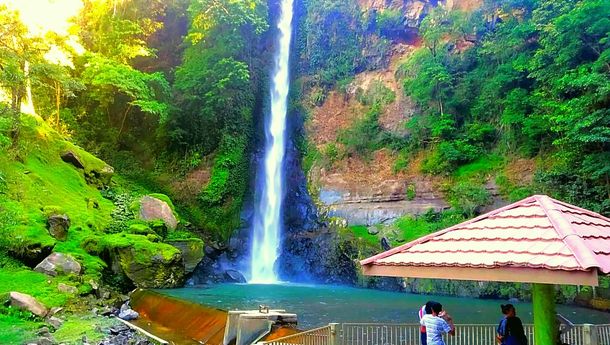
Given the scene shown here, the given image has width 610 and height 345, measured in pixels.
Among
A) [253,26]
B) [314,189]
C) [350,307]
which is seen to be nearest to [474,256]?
[350,307]

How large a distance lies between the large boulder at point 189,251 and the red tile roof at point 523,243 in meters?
18.1

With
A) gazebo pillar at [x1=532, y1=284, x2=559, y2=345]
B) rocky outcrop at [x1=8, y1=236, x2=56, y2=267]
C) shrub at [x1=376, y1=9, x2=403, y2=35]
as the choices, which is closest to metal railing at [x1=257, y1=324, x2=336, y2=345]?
gazebo pillar at [x1=532, y1=284, x2=559, y2=345]

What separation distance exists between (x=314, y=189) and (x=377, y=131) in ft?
17.0

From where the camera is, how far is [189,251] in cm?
2211

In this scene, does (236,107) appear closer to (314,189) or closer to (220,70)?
(220,70)

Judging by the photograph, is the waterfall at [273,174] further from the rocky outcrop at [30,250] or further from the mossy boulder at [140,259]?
the rocky outcrop at [30,250]

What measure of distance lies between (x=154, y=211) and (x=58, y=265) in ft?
25.7

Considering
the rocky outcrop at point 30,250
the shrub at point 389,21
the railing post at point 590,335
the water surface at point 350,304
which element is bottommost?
the water surface at point 350,304

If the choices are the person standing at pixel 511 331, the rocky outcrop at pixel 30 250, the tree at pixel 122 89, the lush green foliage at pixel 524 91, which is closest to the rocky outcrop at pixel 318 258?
the lush green foliage at pixel 524 91

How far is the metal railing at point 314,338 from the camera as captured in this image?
6879 millimetres

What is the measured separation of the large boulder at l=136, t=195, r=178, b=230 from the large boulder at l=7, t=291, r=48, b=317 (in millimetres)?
10434

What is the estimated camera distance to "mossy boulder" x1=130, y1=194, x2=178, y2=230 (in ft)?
74.7

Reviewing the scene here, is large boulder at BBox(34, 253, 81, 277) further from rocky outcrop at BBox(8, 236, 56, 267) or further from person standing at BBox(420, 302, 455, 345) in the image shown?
person standing at BBox(420, 302, 455, 345)

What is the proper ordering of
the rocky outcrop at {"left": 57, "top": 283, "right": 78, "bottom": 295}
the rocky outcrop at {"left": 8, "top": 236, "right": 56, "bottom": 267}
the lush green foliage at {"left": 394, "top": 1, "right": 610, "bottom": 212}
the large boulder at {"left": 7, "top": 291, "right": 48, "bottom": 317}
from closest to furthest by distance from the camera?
the large boulder at {"left": 7, "top": 291, "right": 48, "bottom": 317}, the rocky outcrop at {"left": 57, "top": 283, "right": 78, "bottom": 295}, the rocky outcrop at {"left": 8, "top": 236, "right": 56, "bottom": 267}, the lush green foliage at {"left": 394, "top": 1, "right": 610, "bottom": 212}
